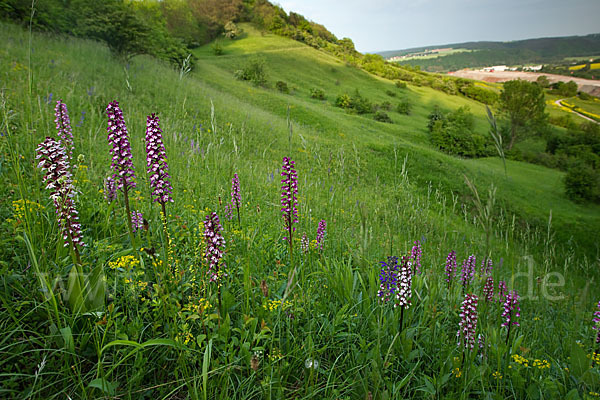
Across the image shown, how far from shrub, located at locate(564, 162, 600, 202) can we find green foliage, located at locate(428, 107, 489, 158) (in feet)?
41.4

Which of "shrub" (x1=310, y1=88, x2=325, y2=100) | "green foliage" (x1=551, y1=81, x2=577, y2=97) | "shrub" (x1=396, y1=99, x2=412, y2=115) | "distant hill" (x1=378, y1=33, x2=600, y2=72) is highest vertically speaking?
"distant hill" (x1=378, y1=33, x2=600, y2=72)

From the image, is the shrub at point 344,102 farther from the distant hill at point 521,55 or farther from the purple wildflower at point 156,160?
the distant hill at point 521,55

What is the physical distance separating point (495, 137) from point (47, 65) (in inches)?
524

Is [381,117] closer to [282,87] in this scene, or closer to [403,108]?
→ [403,108]

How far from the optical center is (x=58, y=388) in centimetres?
151

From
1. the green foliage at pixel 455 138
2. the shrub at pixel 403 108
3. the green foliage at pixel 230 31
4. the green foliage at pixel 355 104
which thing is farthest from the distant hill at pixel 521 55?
the green foliage at pixel 355 104

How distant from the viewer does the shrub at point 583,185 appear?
25344 mm

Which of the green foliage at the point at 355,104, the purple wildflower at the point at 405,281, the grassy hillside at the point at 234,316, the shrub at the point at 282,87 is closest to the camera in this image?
the grassy hillside at the point at 234,316

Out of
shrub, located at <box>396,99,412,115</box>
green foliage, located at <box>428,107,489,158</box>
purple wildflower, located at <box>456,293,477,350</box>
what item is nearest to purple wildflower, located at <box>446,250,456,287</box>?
purple wildflower, located at <box>456,293,477,350</box>

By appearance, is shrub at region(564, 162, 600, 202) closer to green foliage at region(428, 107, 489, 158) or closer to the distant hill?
green foliage at region(428, 107, 489, 158)

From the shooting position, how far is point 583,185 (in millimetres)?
25656

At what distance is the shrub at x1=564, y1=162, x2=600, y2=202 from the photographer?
25344 millimetres

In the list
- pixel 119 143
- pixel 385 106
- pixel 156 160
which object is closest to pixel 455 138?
pixel 385 106

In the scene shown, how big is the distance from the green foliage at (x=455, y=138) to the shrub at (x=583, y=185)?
12.6m
